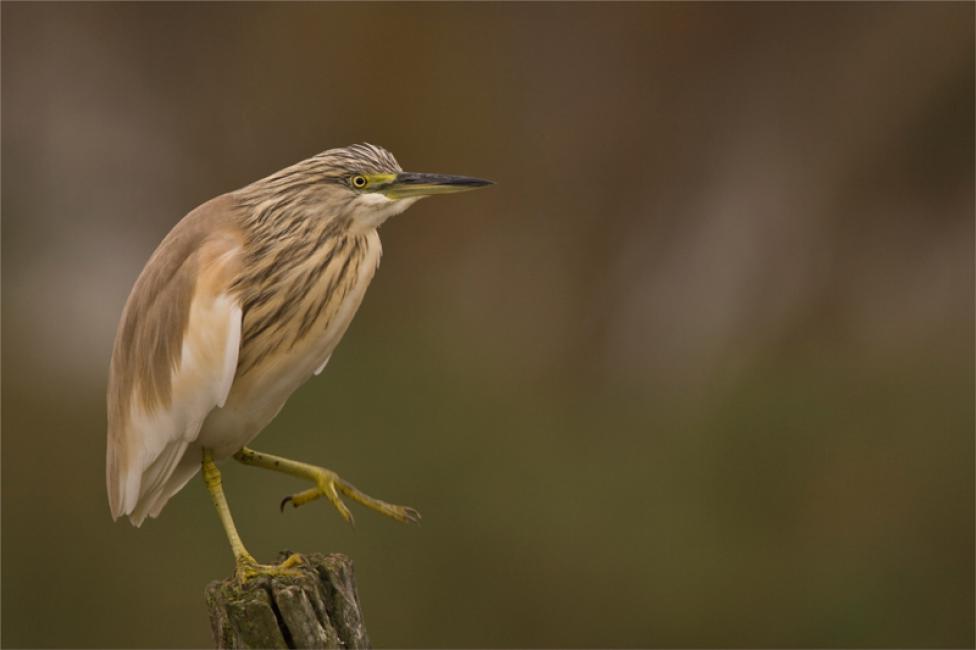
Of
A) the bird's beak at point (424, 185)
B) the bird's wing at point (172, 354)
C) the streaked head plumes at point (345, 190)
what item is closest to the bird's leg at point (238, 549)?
the bird's wing at point (172, 354)

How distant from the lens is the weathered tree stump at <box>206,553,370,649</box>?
3.00 meters

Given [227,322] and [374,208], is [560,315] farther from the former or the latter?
[227,322]

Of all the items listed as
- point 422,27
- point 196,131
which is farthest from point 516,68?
point 196,131

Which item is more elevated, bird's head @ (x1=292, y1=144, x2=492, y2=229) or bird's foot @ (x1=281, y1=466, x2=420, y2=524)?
bird's head @ (x1=292, y1=144, x2=492, y2=229)

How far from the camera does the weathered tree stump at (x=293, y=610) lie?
118 inches

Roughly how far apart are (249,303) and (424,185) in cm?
51

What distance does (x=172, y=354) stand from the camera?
362cm

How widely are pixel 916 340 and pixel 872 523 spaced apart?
119cm

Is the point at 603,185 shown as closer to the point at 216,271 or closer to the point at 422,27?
the point at 422,27

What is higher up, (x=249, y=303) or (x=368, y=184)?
(x=368, y=184)

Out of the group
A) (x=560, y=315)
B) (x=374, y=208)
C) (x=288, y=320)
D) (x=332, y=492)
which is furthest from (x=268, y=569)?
(x=560, y=315)

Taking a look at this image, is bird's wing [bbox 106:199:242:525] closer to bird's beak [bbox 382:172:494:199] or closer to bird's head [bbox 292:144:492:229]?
bird's head [bbox 292:144:492:229]

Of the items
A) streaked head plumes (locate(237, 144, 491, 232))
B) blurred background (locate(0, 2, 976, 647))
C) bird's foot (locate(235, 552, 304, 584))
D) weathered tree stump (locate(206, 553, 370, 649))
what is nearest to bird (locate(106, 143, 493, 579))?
streaked head plumes (locate(237, 144, 491, 232))

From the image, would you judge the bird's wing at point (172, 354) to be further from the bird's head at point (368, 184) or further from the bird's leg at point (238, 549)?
the bird's head at point (368, 184)
